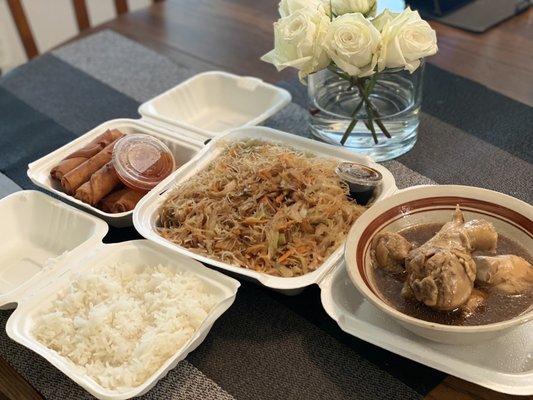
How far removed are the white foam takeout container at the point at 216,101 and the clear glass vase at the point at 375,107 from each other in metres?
0.17

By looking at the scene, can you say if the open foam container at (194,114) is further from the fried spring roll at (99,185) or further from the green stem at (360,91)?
the green stem at (360,91)

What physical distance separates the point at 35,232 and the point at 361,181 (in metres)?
0.71

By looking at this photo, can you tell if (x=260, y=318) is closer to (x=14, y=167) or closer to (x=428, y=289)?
(x=428, y=289)

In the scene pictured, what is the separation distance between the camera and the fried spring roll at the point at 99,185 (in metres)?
1.29

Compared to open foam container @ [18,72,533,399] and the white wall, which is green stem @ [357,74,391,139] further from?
the white wall

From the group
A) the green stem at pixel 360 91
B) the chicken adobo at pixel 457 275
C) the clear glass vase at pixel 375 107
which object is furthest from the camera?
the clear glass vase at pixel 375 107

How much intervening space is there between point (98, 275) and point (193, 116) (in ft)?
2.36

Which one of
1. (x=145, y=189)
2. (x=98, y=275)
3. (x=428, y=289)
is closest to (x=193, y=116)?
(x=145, y=189)

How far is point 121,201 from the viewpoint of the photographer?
1.28m

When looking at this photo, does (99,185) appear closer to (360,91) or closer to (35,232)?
(35,232)

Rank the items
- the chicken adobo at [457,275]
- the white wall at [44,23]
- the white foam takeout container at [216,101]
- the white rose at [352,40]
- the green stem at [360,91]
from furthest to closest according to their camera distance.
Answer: the white wall at [44,23] → the white foam takeout container at [216,101] → the green stem at [360,91] → the white rose at [352,40] → the chicken adobo at [457,275]

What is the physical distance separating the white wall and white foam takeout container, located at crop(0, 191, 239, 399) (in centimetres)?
193

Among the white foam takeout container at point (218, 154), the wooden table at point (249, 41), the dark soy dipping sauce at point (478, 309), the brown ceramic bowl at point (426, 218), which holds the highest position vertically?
the brown ceramic bowl at point (426, 218)

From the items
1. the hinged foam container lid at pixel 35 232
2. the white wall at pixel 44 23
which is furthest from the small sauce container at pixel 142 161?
the white wall at pixel 44 23
